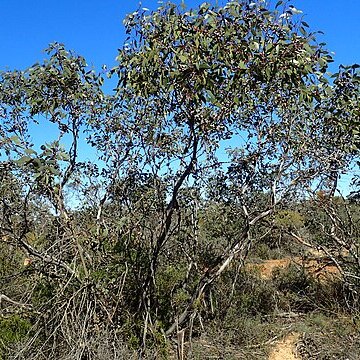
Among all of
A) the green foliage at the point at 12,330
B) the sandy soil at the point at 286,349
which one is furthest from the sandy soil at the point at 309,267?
the green foliage at the point at 12,330

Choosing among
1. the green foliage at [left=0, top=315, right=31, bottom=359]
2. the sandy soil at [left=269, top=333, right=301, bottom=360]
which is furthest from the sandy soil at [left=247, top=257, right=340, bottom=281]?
the green foliage at [left=0, top=315, right=31, bottom=359]

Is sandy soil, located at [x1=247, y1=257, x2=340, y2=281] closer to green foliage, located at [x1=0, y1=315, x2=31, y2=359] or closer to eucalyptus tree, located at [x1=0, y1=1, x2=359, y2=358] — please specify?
eucalyptus tree, located at [x1=0, y1=1, x2=359, y2=358]

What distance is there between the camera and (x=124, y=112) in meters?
6.28

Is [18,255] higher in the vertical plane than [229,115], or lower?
lower

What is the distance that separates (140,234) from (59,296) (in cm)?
125

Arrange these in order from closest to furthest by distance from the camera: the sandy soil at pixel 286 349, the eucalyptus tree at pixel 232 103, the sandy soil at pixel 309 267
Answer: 1. the eucalyptus tree at pixel 232 103
2. the sandy soil at pixel 286 349
3. the sandy soil at pixel 309 267

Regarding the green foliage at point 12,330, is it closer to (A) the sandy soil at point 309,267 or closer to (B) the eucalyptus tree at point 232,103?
(B) the eucalyptus tree at point 232,103

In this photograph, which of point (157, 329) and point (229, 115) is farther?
point (157, 329)

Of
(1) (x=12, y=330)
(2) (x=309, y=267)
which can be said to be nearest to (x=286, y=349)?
(2) (x=309, y=267)

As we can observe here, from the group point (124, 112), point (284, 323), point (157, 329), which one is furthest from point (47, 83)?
point (284, 323)

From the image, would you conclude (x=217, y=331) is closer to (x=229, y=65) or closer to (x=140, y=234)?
(x=140, y=234)

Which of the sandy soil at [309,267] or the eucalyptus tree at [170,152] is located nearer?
the eucalyptus tree at [170,152]

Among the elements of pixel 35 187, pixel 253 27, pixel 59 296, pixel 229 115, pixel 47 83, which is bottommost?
pixel 59 296

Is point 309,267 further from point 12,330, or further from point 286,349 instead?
point 12,330
